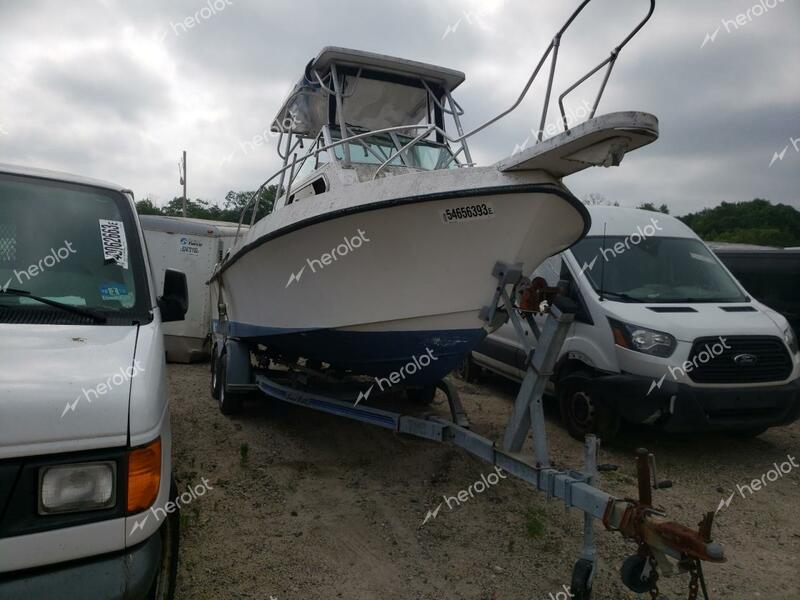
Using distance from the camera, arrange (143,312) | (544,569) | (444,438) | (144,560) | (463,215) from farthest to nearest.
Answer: (444,438), (463,215), (544,569), (143,312), (144,560)

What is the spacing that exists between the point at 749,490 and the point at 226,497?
153 inches

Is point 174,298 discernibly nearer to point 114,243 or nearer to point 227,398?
point 114,243

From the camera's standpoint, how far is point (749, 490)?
169 inches

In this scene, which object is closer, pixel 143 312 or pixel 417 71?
pixel 143 312

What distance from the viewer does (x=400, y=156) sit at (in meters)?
4.87

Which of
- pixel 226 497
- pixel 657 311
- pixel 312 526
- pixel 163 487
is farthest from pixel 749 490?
pixel 163 487

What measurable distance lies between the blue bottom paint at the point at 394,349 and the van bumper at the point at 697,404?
1.61m

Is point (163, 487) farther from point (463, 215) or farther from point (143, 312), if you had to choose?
point (463, 215)

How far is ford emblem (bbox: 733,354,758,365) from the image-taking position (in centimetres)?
457

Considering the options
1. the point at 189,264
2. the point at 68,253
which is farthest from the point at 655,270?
the point at 189,264

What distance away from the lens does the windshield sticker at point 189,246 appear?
328 inches

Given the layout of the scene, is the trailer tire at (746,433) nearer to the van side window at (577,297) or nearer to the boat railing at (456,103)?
the van side window at (577,297)

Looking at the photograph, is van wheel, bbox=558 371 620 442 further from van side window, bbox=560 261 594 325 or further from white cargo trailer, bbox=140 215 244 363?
white cargo trailer, bbox=140 215 244 363

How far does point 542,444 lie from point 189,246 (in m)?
6.75
